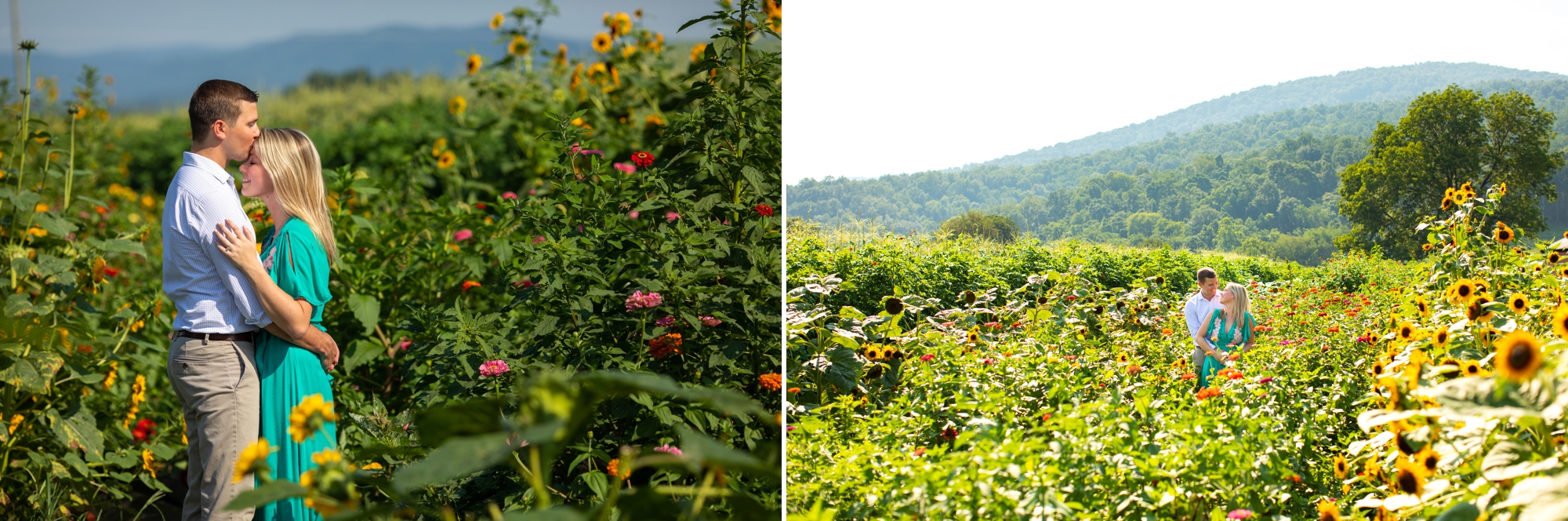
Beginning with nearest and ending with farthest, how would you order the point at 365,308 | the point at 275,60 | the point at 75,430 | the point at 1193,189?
the point at 1193,189
the point at 75,430
the point at 365,308
the point at 275,60

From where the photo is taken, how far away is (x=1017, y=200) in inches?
84.4

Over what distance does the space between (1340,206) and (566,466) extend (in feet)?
6.42

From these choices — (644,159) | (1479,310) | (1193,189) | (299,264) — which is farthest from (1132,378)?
(299,264)

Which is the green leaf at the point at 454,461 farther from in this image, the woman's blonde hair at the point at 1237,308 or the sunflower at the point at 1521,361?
the woman's blonde hair at the point at 1237,308

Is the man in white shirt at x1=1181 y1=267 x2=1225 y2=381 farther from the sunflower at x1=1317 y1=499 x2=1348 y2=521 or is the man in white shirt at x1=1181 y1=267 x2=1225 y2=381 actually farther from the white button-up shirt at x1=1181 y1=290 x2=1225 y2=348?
the sunflower at x1=1317 y1=499 x2=1348 y2=521

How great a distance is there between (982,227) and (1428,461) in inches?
40.6

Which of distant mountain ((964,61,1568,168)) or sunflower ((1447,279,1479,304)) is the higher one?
distant mountain ((964,61,1568,168))

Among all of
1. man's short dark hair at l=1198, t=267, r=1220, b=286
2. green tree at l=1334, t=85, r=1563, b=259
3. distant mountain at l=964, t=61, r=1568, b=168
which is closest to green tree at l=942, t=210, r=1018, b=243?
distant mountain at l=964, t=61, r=1568, b=168

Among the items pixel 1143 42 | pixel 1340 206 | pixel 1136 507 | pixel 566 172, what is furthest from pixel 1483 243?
pixel 566 172

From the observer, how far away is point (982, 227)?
7.23ft

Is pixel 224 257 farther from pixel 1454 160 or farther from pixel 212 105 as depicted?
pixel 1454 160

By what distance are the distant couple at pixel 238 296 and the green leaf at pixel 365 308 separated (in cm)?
53

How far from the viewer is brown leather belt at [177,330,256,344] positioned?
1.99 metres

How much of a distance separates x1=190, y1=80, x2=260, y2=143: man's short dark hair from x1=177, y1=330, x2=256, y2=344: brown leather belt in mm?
453
